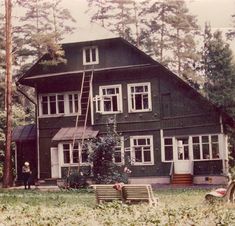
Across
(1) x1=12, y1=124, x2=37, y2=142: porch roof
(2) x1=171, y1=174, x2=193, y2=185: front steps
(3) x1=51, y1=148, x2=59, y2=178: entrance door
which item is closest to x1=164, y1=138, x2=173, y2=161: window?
(2) x1=171, y1=174, x2=193, y2=185: front steps

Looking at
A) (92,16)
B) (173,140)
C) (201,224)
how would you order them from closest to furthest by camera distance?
(201,224) → (173,140) → (92,16)

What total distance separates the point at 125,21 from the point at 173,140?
56.0 feet

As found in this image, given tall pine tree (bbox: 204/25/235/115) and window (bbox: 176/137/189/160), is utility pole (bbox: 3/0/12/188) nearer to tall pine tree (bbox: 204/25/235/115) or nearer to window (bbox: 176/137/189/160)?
window (bbox: 176/137/189/160)

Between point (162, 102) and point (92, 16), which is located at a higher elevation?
point (92, 16)

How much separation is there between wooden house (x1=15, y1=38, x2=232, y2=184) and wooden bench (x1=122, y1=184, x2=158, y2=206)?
12.9 metres

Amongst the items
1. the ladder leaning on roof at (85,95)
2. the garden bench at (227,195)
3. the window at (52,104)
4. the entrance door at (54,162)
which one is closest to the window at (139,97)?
the ladder leaning on roof at (85,95)

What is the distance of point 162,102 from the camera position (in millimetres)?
27641

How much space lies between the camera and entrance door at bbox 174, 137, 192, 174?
1074 inches

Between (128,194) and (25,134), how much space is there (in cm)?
1808

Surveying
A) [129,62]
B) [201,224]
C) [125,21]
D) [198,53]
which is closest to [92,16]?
[125,21]

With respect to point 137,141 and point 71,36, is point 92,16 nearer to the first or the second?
point 71,36

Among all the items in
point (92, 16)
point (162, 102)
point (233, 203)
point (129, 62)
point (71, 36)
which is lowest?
point (233, 203)

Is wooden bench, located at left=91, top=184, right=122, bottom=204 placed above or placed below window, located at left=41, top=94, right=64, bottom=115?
below

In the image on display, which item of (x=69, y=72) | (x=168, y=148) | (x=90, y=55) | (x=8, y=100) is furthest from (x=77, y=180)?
(x=90, y=55)
